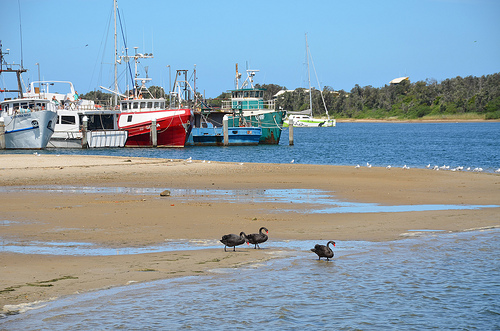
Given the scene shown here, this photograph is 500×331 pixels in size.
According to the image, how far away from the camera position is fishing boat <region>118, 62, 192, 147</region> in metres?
56.1

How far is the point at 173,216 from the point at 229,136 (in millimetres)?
45304

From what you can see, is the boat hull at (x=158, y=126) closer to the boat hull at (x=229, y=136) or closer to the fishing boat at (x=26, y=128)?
the boat hull at (x=229, y=136)

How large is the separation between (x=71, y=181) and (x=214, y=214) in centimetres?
1050

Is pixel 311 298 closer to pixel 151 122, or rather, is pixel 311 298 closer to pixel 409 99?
pixel 151 122

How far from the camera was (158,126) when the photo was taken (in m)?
56.5

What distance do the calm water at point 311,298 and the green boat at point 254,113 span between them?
5218 cm

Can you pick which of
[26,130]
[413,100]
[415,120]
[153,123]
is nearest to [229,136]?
[153,123]

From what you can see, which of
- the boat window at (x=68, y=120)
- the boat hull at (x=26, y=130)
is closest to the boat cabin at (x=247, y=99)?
the boat window at (x=68, y=120)

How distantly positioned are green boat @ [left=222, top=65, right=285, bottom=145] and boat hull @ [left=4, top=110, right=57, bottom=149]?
66.6 ft

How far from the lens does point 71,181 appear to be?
24.1 m

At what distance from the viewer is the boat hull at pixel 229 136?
60031 millimetres

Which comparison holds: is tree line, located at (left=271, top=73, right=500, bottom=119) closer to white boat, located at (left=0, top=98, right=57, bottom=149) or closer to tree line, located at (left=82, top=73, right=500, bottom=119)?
tree line, located at (left=82, top=73, right=500, bottom=119)

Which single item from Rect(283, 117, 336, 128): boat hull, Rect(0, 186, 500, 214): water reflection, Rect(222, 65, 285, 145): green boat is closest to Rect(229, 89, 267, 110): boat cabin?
Rect(222, 65, 285, 145): green boat

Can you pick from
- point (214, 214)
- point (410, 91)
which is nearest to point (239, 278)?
point (214, 214)
